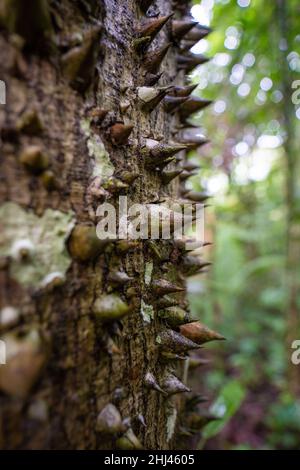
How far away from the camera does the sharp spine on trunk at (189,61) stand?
3.51 ft

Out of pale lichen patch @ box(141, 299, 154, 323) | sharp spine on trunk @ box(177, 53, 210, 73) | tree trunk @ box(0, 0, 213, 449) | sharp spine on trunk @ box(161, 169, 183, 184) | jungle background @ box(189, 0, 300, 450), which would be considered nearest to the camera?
tree trunk @ box(0, 0, 213, 449)

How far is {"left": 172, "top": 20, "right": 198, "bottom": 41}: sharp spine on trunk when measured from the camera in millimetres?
959

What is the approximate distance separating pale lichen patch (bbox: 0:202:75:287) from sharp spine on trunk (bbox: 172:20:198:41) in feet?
2.46

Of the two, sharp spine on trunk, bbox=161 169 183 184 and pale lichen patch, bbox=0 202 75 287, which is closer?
pale lichen patch, bbox=0 202 75 287

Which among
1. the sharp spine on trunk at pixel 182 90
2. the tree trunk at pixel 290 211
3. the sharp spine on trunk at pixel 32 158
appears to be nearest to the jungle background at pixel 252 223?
the tree trunk at pixel 290 211

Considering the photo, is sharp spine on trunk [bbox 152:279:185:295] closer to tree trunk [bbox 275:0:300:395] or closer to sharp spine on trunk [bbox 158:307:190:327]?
sharp spine on trunk [bbox 158:307:190:327]

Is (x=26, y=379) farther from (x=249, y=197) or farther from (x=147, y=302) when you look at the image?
(x=249, y=197)

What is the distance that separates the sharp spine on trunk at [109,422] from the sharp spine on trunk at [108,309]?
18 centimetres

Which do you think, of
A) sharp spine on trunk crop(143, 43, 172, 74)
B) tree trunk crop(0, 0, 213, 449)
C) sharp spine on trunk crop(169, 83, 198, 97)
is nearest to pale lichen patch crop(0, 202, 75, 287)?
tree trunk crop(0, 0, 213, 449)

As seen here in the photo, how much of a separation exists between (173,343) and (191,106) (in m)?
0.77

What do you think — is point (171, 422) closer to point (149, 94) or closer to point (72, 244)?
point (72, 244)

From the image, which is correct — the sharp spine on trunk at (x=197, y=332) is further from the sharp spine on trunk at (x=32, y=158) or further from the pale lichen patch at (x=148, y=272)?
the sharp spine on trunk at (x=32, y=158)

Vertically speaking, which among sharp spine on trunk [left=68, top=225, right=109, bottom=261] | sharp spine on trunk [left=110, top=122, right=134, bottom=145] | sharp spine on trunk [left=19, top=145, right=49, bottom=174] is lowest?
sharp spine on trunk [left=68, top=225, right=109, bottom=261]

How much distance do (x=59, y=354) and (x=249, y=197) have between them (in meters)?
6.17
